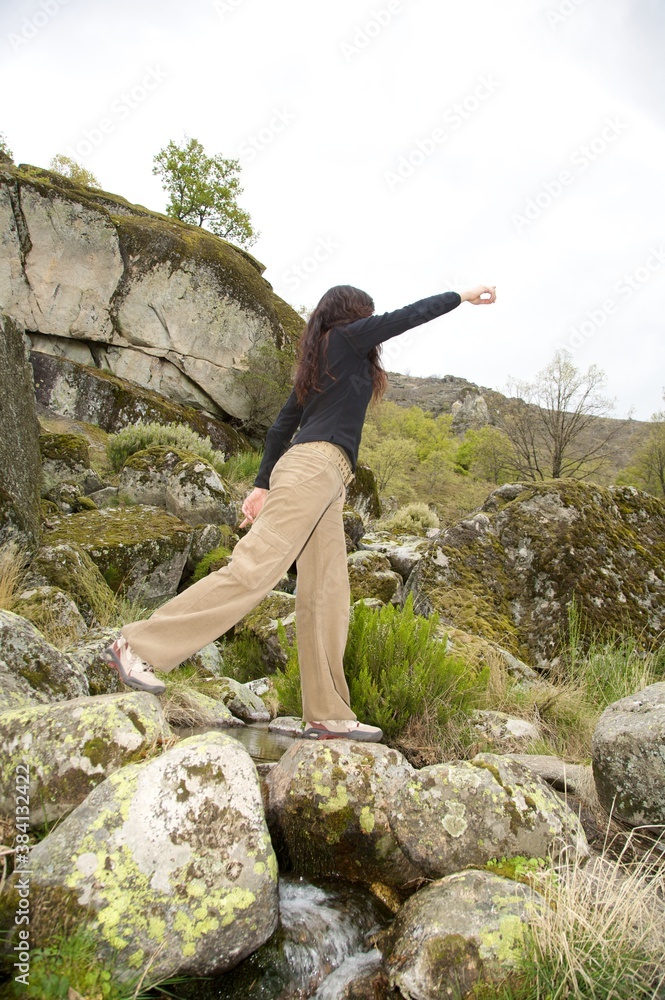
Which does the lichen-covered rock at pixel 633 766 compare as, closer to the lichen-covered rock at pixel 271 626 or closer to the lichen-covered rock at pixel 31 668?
the lichen-covered rock at pixel 31 668

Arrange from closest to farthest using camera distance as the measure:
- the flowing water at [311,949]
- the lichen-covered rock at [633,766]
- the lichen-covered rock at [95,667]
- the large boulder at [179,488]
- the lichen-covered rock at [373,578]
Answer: the flowing water at [311,949] → the lichen-covered rock at [633,766] → the lichen-covered rock at [95,667] → the lichen-covered rock at [373,578] → the large boulder at [179,488]

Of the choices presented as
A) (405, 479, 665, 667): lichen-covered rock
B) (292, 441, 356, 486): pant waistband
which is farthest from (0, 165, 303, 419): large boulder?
(292, 441, 356, 486): pant waistband

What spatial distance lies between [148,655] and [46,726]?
446 millimetres

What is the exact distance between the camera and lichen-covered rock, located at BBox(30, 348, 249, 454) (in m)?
14.4

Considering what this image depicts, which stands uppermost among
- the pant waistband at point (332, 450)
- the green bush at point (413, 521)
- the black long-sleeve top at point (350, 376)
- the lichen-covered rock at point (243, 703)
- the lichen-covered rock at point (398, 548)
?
the black long-sleeve top at point (350, 376)

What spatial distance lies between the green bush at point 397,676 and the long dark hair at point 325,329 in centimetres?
155

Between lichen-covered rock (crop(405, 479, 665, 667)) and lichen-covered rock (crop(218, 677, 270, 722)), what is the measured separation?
1678 mm

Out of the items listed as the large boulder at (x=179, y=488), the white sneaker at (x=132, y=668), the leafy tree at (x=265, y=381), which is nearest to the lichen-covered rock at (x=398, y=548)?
the large boulder at (x=179, y=488)

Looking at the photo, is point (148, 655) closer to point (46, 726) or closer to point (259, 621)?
point (46, 726)

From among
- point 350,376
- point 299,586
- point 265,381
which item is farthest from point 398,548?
point 265,381

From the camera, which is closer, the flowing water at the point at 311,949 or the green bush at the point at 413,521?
the flowing water at the point at 311,949

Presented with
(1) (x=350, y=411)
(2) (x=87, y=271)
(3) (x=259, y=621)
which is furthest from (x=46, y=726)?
(2) (x=87, y=271)

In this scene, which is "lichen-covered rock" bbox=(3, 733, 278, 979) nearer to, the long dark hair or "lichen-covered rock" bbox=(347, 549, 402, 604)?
the long dark hair

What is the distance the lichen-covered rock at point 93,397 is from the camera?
14.4 meters
